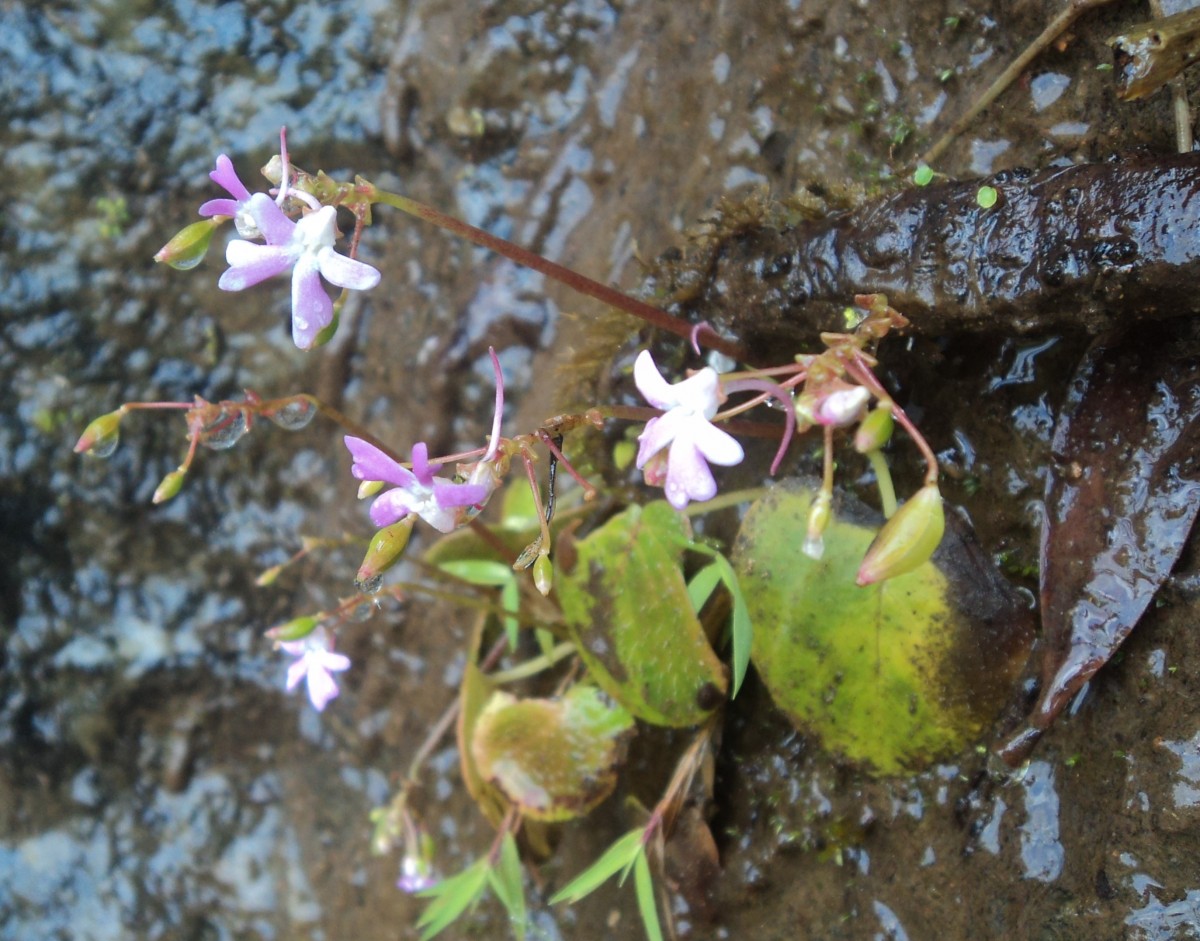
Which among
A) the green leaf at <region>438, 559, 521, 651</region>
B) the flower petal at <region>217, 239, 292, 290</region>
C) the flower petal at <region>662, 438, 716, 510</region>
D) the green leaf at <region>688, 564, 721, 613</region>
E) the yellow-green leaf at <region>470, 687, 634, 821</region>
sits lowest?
the yellow-green leaf at <region>470, 687, 634, 821</region>

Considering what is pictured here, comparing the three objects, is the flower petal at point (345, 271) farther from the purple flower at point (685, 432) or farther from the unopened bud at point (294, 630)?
the unopened bud at point (294, 630)

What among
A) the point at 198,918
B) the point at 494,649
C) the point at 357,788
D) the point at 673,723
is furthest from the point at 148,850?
the point at 673,723

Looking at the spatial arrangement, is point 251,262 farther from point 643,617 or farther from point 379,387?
point 379,387

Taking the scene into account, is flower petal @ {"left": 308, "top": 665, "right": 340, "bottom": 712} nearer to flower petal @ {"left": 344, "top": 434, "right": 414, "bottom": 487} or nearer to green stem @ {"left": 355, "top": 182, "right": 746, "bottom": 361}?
flower petal @ {"left": 344, "top": 434, "right": 414, "bottom": 487}

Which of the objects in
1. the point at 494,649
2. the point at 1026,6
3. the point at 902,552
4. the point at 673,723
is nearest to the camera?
the point at 902,552

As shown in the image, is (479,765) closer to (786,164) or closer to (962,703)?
(962,703)

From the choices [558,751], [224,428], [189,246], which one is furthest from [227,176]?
Result: [558,751]

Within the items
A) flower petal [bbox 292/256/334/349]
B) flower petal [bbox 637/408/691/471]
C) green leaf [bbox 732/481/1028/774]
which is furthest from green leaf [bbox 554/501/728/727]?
flower petal [bbox 292/256/334/349]
